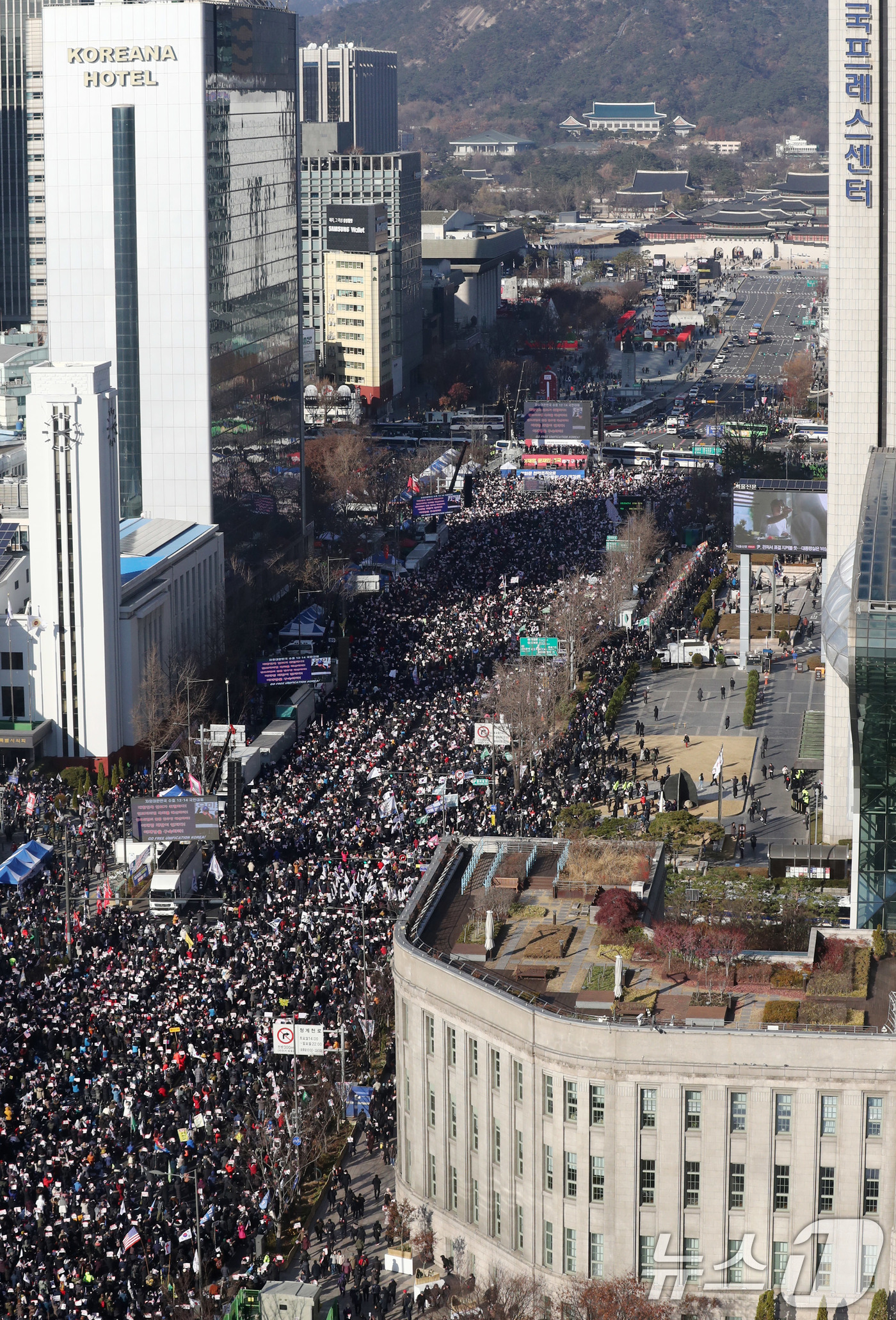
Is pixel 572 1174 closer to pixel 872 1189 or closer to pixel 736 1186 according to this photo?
pixel 736 1186

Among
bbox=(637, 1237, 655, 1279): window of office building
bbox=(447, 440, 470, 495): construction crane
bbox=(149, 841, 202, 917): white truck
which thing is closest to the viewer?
bbox=(637, 1237, 655, 1279): window of office building

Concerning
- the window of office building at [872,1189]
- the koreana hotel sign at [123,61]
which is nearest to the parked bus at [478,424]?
the koreana hotel sign at [123,61]

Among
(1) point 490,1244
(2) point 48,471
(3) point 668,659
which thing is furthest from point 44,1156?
(3) point 668,659

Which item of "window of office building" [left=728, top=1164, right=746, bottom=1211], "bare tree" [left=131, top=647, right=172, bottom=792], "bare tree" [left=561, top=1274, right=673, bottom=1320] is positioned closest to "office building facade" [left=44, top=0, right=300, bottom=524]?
"bare tree" [left=131, top=647, right=172, bottom=792]

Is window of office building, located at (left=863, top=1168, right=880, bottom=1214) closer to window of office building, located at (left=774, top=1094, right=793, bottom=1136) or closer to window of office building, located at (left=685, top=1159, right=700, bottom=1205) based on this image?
window of office building, located at (left=774, top=1094, right=793, bottom=1136)

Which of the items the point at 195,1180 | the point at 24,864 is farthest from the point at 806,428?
the point at 195,1180

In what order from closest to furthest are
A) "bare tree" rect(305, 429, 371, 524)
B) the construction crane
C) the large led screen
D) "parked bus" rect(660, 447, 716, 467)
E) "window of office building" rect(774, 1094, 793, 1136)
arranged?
"window of office building" rect(774, 1094, 793, 1136), the large led screen, "bare tree" rect(305, 429, 371, 524), the construction crane, "parked bus" rect(660, 447, 716, 467)
